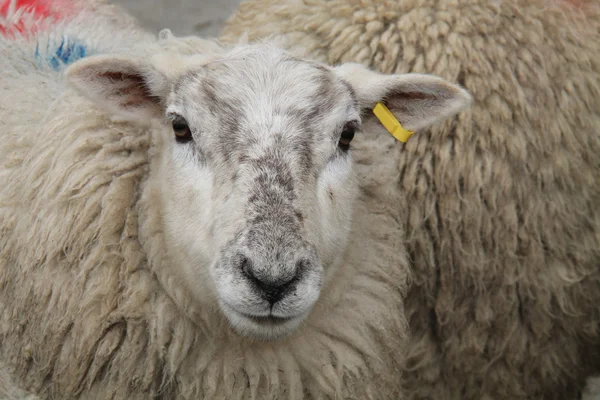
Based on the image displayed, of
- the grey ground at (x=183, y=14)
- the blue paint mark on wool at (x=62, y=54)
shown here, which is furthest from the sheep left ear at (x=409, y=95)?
the grey ground at (x=183, y=14)

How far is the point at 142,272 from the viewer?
2.54 meters

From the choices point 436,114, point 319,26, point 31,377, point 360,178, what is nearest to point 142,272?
point 31,377

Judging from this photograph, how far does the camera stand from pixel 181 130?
245 centimetres

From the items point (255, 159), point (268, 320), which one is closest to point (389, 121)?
point (255, 159)

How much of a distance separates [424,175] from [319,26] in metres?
0.76

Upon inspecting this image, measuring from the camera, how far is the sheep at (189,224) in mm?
2291

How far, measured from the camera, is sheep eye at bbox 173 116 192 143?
2.44m

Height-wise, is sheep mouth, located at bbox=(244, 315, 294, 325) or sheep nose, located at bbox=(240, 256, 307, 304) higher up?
sheep nose, located at bbox=(240, 256, 307, 304)

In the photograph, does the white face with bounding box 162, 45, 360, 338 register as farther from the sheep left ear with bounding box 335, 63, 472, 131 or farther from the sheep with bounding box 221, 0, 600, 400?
the sheep with bounding box 221, 0, 600, 400

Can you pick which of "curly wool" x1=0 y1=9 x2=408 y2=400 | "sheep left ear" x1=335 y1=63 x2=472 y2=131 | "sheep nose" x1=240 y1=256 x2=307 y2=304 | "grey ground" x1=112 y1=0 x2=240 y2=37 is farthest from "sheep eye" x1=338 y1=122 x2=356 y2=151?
"grey ground" x1=112 y1=0 x2=240 y2=37

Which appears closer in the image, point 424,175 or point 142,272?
point 142,272

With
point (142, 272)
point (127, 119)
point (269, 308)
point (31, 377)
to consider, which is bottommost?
point (31, 377)

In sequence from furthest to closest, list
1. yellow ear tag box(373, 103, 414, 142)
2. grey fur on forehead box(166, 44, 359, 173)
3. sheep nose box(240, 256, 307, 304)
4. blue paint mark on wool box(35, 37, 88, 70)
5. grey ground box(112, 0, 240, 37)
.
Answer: grey ground box(112, 0, 240, 37) < blue paint mark on wool box(35, 37, 88, 70) < yellow ear tag box(373, 103, 414, 142) < grey fur on forehead box(166, 44, 359, 173) < sheep nose box(240, 256, 307, 304)

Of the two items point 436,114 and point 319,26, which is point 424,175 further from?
point 319,26
